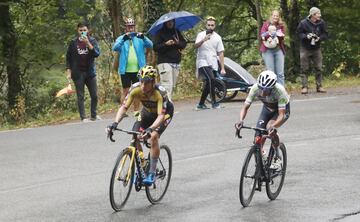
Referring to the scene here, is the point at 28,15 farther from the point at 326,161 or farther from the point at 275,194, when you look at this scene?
the point at 275,194

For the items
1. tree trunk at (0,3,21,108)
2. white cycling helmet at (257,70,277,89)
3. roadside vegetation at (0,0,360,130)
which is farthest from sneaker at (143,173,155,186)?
tree trunk at (0,3,21,108)

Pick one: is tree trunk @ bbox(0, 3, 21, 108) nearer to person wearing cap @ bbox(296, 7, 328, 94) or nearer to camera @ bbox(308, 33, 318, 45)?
person wearing cap @ bbox(296, 7, 328, 94)

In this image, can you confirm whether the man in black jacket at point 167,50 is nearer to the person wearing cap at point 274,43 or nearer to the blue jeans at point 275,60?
the person wearing cap at point 274,43

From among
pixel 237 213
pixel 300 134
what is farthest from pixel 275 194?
pixel 300 134

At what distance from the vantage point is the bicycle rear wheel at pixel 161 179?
953 centimetres

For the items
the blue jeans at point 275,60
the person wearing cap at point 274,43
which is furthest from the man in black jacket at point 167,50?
the blue jeans at point 275,60

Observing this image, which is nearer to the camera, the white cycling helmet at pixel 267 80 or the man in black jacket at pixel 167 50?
the white cycling helmet at pixel 267 80

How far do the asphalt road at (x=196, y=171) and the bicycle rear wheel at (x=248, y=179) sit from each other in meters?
0.12

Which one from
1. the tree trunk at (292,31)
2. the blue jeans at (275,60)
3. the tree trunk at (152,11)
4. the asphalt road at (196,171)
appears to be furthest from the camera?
the tree trunk at (292,31)

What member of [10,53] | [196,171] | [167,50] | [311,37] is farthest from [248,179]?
[10,53]

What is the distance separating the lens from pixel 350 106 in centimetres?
1734

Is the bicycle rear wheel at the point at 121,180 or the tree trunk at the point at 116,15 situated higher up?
the tree trunk at the point at 116,15

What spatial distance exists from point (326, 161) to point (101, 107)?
32.7 feet

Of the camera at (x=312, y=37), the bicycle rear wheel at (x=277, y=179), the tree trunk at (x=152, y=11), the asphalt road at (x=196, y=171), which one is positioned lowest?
the asphalt road at (x=196, y=171)
